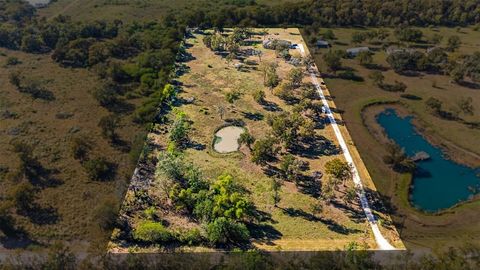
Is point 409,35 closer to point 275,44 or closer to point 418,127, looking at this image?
point 275,44

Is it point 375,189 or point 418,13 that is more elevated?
point 418,13

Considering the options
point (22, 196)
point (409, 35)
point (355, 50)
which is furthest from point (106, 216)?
point (409, 35)

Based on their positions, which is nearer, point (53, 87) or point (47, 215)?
point (47, 215)

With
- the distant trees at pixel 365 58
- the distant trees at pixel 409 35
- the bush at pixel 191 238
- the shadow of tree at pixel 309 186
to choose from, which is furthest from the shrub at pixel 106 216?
the distant trees at pixel 409 35

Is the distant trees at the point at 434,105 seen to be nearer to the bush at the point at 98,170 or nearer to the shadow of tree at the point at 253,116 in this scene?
the shadow of tree at the point at 253,116

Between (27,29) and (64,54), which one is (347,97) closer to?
(64,54)

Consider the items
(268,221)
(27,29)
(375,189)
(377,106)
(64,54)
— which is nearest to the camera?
(268,221)

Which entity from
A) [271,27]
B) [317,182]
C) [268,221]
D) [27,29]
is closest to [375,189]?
[317,182]
